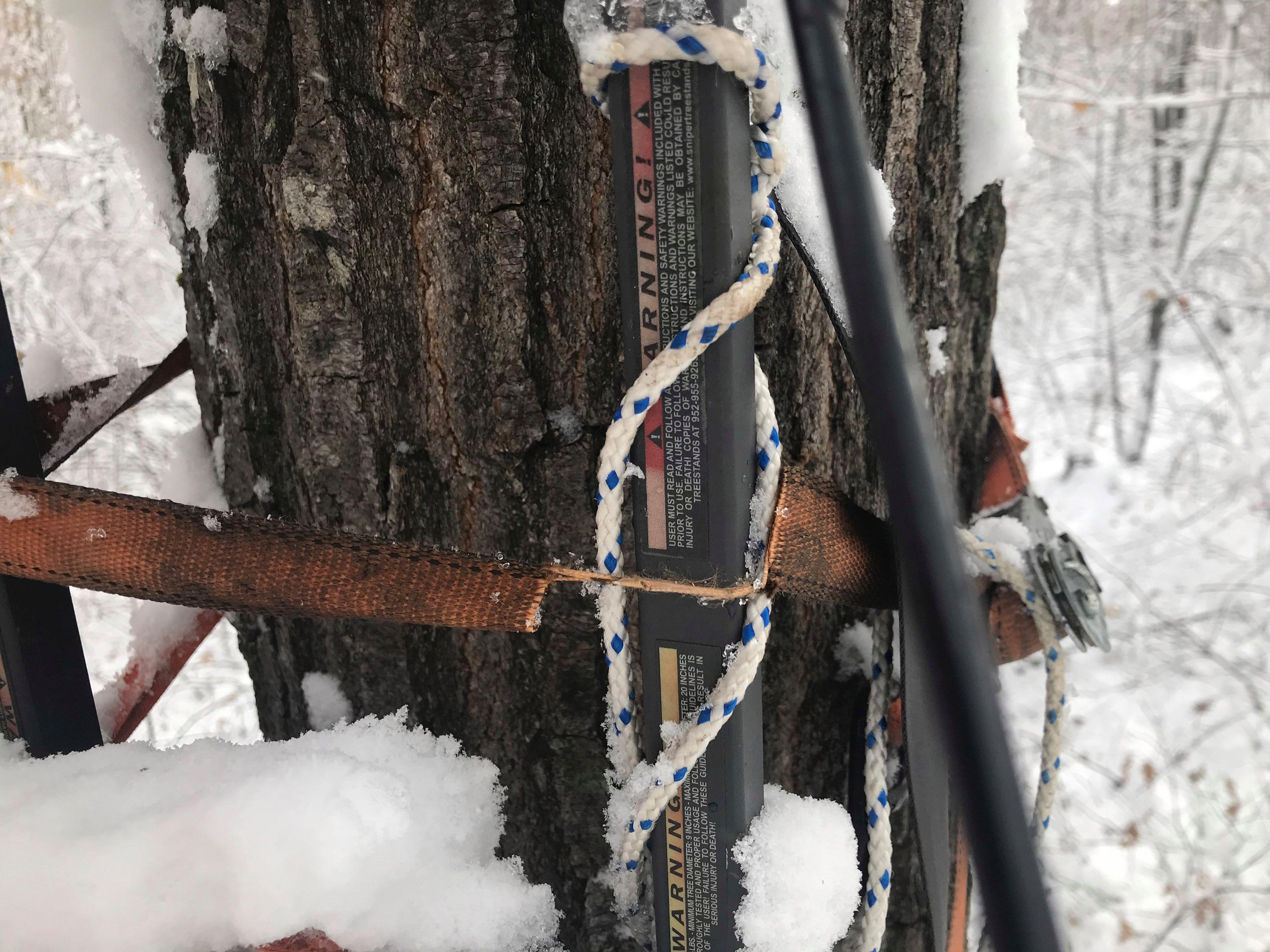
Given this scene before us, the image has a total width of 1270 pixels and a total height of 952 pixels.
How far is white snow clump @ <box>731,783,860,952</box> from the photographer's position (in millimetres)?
611

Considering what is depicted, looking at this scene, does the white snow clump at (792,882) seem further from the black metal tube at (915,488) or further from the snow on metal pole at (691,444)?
the black metal tube at (915,488)

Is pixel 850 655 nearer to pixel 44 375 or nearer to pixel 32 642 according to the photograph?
pixel 32 642

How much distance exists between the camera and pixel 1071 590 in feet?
2.47

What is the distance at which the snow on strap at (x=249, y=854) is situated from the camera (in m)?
0.57

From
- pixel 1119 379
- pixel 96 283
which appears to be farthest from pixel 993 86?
pixel 1119 379

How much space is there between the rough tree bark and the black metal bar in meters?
0.17

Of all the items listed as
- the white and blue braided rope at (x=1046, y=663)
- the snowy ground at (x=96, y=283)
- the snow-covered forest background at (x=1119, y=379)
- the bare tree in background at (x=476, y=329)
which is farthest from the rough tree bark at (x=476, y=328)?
the snowy ground at (x=96, y=283)

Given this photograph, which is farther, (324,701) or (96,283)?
(96,283)

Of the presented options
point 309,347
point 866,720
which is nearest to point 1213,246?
point 866,720

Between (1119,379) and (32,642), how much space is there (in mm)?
5298

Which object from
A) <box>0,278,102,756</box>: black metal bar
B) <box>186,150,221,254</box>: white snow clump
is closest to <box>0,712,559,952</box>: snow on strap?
<box>0,278,102,756</box>: black metal bar

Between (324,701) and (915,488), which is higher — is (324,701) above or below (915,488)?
below

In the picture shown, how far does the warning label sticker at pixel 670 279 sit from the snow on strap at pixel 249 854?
32 centimetres

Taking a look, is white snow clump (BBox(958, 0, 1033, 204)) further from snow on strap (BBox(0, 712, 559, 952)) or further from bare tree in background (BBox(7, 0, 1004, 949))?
snow on strap (BBox(0, 712, 559, 952))
